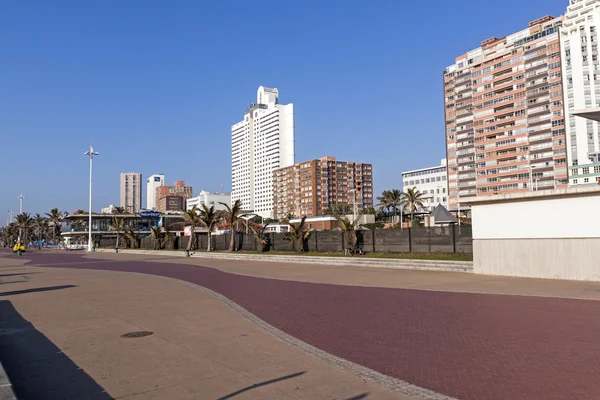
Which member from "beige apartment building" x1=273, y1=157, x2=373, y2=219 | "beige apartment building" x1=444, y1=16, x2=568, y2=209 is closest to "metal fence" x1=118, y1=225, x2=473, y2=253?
"beige apartment building" x1=444, y1=16, x2=568, y2=209

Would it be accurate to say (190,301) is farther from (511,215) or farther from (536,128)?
(536,128)

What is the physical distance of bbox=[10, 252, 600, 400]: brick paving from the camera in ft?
19.2

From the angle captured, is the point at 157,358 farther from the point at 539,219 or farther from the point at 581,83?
the point at 581,83

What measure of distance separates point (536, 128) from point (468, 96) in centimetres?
2324

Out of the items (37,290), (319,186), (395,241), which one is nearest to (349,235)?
(395,241)

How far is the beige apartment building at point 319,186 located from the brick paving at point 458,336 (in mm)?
157085

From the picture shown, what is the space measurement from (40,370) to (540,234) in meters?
15.7

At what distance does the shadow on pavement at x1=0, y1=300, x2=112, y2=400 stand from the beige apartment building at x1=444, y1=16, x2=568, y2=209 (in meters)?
108

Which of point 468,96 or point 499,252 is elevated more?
point 468,96

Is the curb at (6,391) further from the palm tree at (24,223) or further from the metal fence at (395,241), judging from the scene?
the palm tree at (24,223)

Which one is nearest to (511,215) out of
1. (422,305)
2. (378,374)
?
(422,305)

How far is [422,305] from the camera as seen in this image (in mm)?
11766

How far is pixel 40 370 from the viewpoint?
6727 mm

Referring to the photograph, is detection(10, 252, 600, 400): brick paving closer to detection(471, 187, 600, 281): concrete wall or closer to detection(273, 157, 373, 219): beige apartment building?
detection(471, 187, 600, 281): concrete wall
